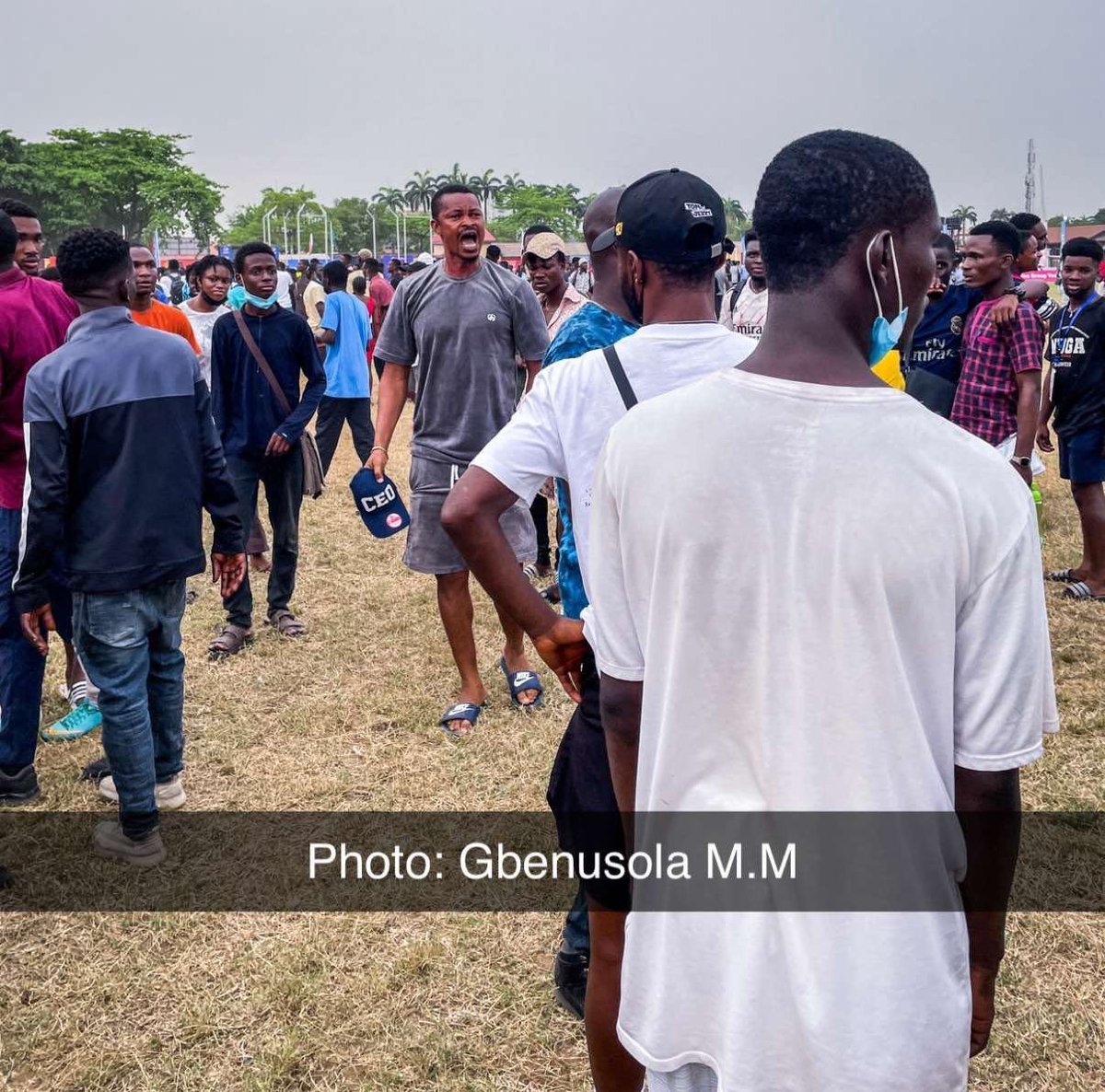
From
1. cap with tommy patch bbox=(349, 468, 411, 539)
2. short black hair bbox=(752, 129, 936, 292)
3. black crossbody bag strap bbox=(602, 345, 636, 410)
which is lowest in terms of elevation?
cap with tommy patch bbox=(349, 468, 411, 539)

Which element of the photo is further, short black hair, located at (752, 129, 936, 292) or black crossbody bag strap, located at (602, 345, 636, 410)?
black crossbody bag strap, located at (602, 345, 636, 410)

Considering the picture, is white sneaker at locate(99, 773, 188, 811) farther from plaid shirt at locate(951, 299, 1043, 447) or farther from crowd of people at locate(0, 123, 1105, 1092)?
plaid shirt at locate(951, 299, 1043, 447)

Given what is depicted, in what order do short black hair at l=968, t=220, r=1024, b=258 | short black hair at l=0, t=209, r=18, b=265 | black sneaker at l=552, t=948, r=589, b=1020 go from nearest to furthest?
black sneaker at l=552, t=948, r=589, b=1020 → short black hair at l=0, t=209, r=18, b=265 → short black hair at l=968, t=220, r=1024, b=258

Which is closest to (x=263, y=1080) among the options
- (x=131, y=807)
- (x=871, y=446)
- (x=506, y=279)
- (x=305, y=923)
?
(x=305, y=923)

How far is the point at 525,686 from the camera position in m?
5.06

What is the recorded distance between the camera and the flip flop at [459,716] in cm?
480

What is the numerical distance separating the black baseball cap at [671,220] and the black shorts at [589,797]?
861mm

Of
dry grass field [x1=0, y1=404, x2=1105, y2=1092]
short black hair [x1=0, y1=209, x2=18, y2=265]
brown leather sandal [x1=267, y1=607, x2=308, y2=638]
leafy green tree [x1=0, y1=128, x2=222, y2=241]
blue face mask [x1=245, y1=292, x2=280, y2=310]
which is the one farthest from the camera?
leafy green tree [x1=0, y1=128, x2=222, y2=241]

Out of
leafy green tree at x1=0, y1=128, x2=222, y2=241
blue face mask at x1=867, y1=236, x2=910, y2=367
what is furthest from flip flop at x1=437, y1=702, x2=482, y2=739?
A: leafy green tree at x1=0, y1=128, x2=222, y2=241

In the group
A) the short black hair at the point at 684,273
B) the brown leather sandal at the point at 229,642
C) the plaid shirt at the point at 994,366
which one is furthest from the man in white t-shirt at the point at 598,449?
the plaid shirt at the point at 994,366

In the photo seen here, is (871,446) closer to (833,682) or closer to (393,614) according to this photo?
(833,682)

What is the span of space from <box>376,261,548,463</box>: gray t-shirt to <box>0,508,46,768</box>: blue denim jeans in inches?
68.5

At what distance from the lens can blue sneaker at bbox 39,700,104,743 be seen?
189 inches

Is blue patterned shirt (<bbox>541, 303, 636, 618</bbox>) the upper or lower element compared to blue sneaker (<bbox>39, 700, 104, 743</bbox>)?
upper
